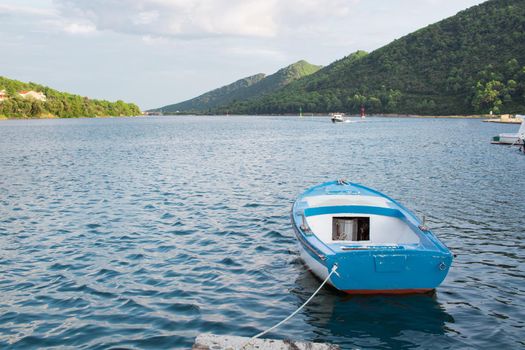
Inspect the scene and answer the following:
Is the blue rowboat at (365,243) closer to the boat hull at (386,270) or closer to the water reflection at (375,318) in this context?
the boat hull at (386,270)

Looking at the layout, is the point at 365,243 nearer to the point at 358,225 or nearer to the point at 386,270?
the point at 358,225

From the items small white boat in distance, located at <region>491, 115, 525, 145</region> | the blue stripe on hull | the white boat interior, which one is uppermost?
the blue stripe on hull

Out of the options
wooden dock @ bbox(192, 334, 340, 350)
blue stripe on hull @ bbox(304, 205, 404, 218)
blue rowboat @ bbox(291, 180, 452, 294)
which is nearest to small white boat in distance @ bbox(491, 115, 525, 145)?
blue rowboat @ bbox(291, 180, 452, 294)

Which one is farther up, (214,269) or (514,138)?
(214,269)

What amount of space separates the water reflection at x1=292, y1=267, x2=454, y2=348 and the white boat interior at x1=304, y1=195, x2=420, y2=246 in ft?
9.78

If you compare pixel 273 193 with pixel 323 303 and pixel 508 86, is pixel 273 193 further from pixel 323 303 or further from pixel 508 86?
pixel 508 86

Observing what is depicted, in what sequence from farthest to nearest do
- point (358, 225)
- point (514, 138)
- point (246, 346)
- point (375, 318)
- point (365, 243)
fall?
1. point (514, 138)
2. point (358, 225)
3. point (365, 243)
4. point (375, 318)
5. point (246, 346)

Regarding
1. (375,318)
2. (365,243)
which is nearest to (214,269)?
(365,243)

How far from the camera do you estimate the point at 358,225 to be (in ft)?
52.2

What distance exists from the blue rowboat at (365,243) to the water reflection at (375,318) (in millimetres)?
407

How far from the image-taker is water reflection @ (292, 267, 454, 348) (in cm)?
1034

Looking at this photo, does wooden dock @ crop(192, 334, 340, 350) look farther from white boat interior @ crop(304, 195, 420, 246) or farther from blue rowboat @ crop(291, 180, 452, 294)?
white boat interior @ crop(304, 195, 420, 246)

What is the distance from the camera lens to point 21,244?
17.8 metres

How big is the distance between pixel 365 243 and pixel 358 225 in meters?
1.31
